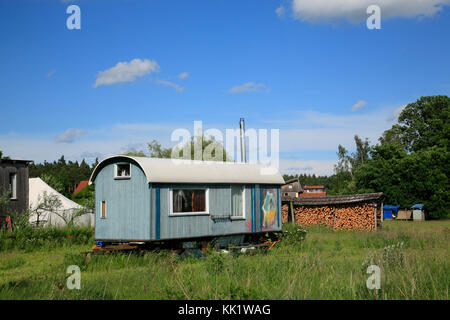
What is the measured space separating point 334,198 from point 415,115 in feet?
91.5

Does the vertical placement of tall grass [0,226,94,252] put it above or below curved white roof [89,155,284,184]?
below

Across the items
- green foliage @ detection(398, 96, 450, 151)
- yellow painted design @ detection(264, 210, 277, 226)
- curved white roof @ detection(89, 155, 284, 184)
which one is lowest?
yellow painted design @ detection(264, 210, 277, 226)

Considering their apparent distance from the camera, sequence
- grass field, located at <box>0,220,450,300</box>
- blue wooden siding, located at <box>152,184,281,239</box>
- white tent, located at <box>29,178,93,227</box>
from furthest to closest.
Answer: white tent, located at <box>29,178,93,227</box>, blue wooden siding, located at <box>152,184,281,239</box>, grass field, located at <box>0,220,450,300</box>

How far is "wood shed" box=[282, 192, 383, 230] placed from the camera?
26.5 metres

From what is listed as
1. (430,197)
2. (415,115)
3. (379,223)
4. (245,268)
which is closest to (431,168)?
(430,197)

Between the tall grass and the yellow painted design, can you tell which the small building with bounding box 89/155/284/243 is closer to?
the yellow painted design

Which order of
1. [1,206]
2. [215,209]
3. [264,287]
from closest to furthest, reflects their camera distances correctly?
[264,287]
[215,209]
[1,206]

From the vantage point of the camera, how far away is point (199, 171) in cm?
1588

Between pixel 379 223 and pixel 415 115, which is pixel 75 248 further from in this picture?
pixel 415 115

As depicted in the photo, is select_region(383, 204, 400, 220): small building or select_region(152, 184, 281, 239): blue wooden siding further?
select_region(383, 204, 400, 220): small building

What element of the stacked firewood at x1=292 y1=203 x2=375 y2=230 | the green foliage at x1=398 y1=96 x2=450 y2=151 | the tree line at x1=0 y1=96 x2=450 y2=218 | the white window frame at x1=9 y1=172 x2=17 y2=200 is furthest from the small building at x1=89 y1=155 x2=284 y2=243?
the green foliage at x1=398 y1=96 x2=450 y2=151

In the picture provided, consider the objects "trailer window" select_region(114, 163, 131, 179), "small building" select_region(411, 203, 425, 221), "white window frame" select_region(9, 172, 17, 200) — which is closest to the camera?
"trailer window" select_region(114, 163, 131, 179)

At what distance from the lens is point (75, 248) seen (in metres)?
17.4

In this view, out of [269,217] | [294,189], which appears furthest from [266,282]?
[294,189]
